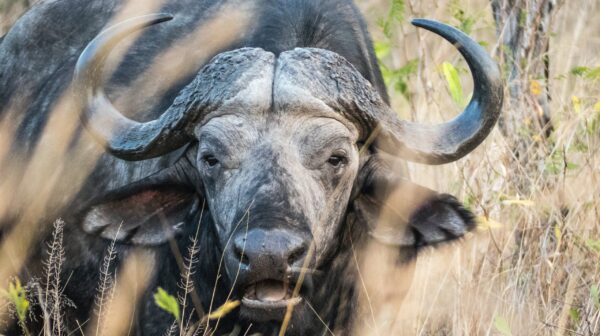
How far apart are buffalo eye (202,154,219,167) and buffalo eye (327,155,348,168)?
18.0 inches

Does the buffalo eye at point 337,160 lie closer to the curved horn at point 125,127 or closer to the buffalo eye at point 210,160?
the buffalo eye at point 210,160

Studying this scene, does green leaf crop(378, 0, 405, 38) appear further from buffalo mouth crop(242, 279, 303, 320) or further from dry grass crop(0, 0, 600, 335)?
buffalo mouth crop(242, 279, 303, 320)

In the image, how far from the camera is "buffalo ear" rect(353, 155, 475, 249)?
4832 millimetres

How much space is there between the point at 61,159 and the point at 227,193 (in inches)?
58.7

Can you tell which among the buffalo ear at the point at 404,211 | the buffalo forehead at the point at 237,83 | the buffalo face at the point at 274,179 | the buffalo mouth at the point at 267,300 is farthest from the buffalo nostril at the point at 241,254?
the buffalo ear at the point at 404,211

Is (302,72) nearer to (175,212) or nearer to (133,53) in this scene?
(175,212)

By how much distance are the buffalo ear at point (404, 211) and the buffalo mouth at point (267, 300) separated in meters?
0.84

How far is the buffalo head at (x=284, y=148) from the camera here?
14.5 ft

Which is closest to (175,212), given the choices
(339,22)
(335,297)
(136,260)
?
(136,260)

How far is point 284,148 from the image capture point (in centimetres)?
454

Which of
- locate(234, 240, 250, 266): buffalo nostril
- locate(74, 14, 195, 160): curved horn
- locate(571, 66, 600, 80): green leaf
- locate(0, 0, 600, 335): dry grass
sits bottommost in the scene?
locate(0, 0, 600, 335): dry grass

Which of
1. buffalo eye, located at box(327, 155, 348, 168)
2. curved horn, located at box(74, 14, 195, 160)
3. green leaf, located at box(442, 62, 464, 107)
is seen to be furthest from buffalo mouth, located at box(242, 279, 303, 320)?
green leaf, located at box(442, 62, 464, 107)

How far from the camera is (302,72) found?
4.75 metres

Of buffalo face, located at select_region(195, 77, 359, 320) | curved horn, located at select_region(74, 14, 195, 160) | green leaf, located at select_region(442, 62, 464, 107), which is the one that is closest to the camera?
buffalo face, located at select_region(195, 77, 359, 320)
